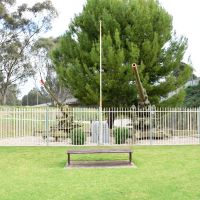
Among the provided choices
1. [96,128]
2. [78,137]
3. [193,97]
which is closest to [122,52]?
[96,128]

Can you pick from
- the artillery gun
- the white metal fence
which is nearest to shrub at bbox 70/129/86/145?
the white metal fence

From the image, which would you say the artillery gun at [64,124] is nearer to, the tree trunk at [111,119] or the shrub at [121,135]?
the tree trunk at [111,119]

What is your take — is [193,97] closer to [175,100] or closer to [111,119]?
[175,100]

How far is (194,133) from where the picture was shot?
24.1 meters

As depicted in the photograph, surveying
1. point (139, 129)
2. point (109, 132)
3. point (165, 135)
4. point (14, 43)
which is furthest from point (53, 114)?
point (14, 43)

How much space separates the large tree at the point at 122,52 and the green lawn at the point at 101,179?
10.7m

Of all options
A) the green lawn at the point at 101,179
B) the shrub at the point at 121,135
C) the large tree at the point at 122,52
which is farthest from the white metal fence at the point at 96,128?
the green lawn at the point at 101,179

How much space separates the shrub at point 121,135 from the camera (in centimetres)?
2006

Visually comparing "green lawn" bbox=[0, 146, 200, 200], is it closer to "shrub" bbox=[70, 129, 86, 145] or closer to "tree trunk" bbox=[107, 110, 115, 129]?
"shrub" bbox=[70, 129, 86, 145]

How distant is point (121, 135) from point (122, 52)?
6.59 meters

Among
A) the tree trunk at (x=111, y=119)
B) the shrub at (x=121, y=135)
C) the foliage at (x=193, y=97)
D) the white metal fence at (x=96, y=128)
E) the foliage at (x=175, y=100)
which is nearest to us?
the shrub at (x=121, y=135)

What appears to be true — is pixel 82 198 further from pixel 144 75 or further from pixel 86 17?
pixel 86 17

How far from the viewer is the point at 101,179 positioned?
10.4 meters

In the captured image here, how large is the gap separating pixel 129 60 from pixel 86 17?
424 cm
